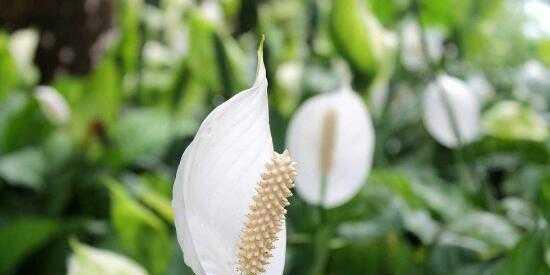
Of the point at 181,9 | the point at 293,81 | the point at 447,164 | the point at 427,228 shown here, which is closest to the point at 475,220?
the point at 427,228

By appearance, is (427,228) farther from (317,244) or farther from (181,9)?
(181,9)

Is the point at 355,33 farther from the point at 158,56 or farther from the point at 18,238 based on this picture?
the point at 158,56

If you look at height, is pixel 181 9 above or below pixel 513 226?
below

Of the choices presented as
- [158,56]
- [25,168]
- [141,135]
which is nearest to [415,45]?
[158,56]

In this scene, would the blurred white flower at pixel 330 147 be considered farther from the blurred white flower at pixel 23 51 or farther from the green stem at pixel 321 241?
the blurred white flower at pixel 23 51

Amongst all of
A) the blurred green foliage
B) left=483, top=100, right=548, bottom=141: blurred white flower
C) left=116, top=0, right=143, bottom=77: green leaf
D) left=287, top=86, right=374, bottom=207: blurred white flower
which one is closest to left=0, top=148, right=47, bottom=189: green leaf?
the blurred green foliage

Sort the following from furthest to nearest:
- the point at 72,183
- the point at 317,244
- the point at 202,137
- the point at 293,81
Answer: the point at 293,81, the point at 72,183, the point at 317,244, the point at 202,137
